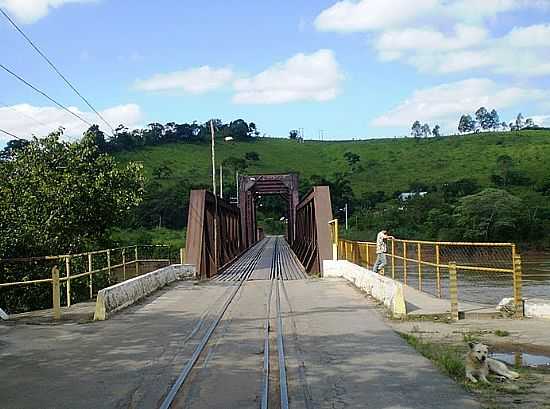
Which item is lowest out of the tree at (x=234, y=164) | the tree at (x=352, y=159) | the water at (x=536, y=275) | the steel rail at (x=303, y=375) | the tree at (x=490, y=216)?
the water at (x=536, y=275)

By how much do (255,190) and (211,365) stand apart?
62594 millimetres

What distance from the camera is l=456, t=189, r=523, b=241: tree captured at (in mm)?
47344

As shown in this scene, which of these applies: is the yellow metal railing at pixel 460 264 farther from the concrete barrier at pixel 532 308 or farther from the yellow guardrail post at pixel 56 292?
the yellow guardrail post at pixel 56 292

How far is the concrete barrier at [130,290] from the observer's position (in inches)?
539

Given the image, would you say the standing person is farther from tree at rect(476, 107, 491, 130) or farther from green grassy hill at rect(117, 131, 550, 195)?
tree at rect(476, 107, 491, 130)

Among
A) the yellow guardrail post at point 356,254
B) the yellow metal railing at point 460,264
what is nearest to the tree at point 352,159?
the yellow metal railing at point 460,264

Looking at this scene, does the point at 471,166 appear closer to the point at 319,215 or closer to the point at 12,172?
the point at 319,215

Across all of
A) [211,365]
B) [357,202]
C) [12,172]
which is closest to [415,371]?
[211,365]

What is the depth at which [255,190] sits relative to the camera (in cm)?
7138

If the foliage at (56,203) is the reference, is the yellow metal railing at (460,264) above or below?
below

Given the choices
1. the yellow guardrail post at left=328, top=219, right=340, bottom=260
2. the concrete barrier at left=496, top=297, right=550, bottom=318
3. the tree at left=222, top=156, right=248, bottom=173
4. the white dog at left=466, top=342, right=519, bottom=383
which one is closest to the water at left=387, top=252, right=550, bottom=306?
the yellow guardrail post at left=328, top=219, right=340, bottom=260

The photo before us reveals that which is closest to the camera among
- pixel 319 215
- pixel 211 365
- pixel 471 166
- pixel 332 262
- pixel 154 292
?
pixel 211 365

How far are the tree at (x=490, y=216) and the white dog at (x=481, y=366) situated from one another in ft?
134

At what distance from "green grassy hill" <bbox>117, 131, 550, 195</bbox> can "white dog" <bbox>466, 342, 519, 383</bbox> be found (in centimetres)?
6801
